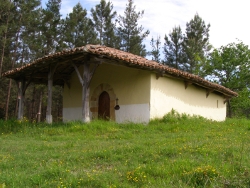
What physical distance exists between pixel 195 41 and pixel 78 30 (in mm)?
10458

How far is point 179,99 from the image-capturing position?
41.4 ft

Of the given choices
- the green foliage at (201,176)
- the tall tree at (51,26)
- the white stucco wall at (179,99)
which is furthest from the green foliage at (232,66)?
the green foliage at (201,176)

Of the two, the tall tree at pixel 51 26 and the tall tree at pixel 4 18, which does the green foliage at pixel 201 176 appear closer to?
the tall tree at pixel 4 18

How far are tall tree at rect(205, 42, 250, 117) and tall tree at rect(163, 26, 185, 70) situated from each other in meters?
3.95

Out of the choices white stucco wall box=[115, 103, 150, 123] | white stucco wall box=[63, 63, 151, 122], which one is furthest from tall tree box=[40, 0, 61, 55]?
white stucco wall box=[115, 103, 150, 123]

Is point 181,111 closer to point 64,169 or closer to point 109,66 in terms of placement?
point 109,66

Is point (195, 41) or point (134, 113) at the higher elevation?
point (195, 41)

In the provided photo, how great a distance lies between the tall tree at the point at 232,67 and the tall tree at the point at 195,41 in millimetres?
2613

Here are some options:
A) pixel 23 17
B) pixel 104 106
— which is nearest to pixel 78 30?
pixel 23 17

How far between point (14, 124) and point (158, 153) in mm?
6732

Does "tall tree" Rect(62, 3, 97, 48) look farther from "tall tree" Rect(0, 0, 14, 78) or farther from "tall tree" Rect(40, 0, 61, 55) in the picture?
"tall tree" Rect(0, 0, 14, 78)

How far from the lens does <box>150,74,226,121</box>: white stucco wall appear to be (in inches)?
447

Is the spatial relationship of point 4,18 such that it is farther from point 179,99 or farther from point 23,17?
point 179,99

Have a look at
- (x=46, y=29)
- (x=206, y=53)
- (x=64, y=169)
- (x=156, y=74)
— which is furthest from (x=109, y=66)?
(x=206, y=53)
